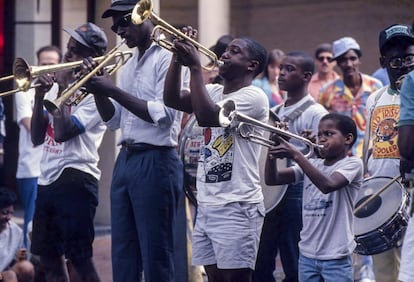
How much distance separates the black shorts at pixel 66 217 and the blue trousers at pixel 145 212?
0.52 metres

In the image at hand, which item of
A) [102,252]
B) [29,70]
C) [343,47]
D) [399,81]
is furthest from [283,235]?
[102,252]

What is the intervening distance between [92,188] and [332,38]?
7.03m

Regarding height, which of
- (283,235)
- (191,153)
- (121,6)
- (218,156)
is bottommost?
(283,235)

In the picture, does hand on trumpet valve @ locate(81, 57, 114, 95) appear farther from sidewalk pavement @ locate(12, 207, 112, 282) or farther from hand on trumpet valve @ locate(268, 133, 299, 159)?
sidewalk pavement @ locate(12, 207, 112, 282)

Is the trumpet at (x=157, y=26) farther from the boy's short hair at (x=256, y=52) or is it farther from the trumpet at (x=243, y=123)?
the trumpet at (x=243, y=123)

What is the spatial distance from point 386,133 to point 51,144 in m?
2.19

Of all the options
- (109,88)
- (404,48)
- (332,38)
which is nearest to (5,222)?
(109,88)

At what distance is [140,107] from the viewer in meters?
6.61

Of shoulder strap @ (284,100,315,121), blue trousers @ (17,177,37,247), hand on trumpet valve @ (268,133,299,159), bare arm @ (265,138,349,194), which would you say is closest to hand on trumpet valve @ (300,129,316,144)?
bare arm @ (265,138,349,194)

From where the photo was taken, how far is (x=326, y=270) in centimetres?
673

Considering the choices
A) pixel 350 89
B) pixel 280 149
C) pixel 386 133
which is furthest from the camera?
pixel 350 89

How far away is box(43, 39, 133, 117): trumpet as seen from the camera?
661 centimetres

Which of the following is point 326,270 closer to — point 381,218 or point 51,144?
point 381,218

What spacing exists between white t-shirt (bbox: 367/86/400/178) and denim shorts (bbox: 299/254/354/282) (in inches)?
30.9
